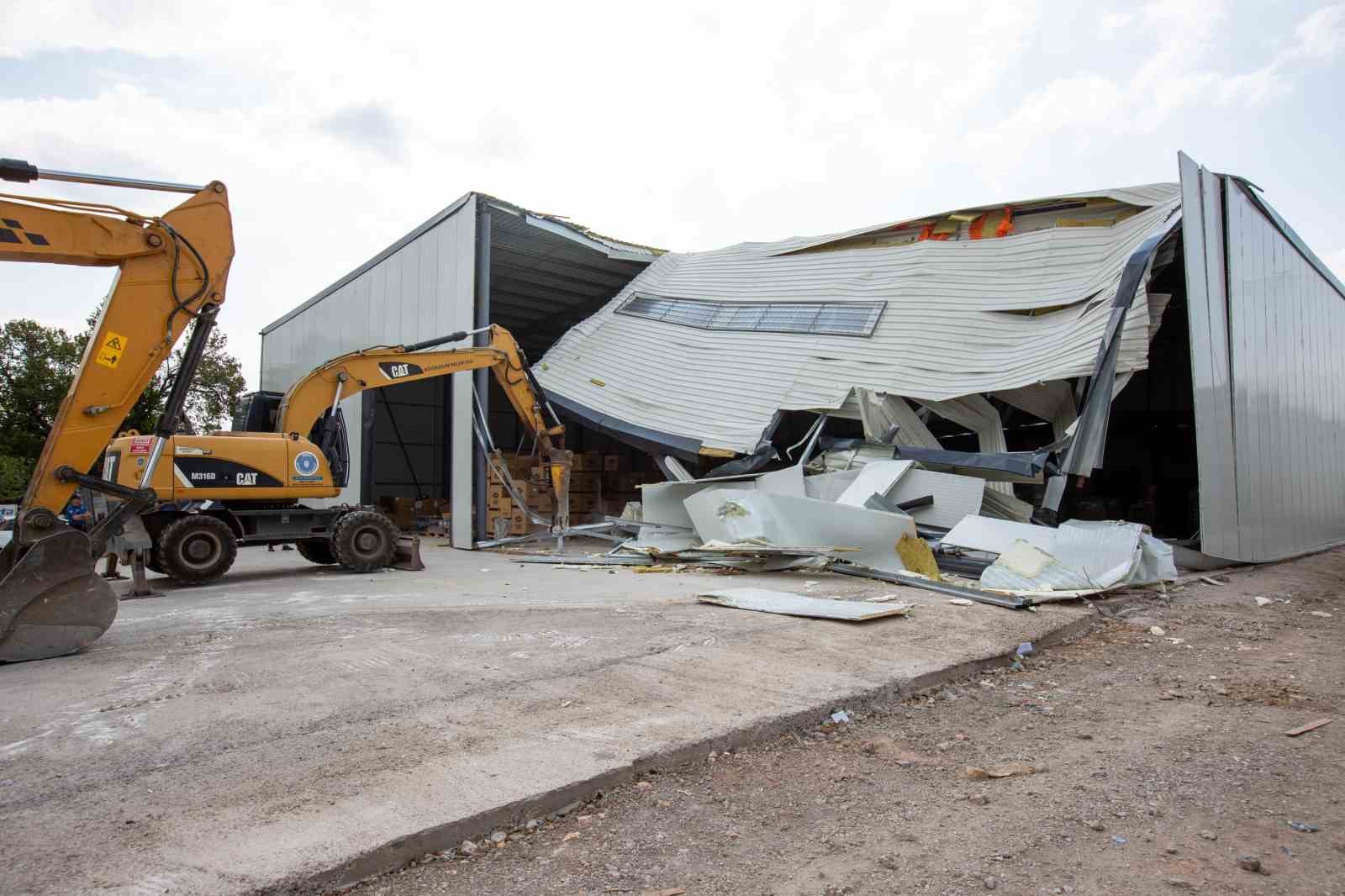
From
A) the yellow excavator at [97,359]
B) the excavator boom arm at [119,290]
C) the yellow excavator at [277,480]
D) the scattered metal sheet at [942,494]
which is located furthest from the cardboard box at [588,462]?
the excavator boom arm at [119,290]

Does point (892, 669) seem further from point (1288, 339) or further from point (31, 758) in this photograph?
point (1288, 339)

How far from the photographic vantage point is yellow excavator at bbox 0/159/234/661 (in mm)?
5305

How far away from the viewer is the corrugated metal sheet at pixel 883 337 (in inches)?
491

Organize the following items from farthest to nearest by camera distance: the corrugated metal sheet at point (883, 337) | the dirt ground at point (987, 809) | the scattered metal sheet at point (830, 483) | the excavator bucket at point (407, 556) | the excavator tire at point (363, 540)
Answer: the corrugated metal sheet at point (883, 337)
the scattered metal sheet at point (830, 483)
the excavator bucket at point (407, 556)
the excavator tire at point (363, 540)
the dirt ground at point (987, 809)

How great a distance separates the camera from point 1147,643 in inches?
253

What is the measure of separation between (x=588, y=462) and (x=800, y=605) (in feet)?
46.5

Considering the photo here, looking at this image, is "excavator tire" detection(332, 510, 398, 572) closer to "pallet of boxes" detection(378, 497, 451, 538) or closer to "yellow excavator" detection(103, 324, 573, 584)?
"yellow excavator" detection(103, 324, 573, 584)

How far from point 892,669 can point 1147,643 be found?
2.86m

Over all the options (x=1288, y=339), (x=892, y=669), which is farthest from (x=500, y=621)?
(x=1288, y=339)

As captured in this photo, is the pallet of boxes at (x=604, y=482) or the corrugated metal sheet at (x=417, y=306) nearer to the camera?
the corrugated metal sheet at (x=417, y=306)

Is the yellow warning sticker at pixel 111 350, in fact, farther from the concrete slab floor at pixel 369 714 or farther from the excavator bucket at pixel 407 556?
the excavator bucket at pixel 407 556

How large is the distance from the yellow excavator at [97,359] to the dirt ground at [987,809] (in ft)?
13.9

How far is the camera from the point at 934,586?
805 centimetres

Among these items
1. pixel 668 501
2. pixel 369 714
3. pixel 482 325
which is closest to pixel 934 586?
pixel 668 501
